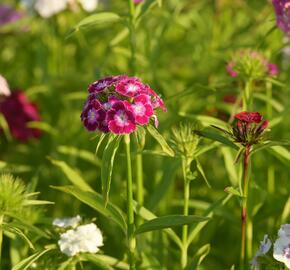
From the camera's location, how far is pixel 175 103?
4.00m

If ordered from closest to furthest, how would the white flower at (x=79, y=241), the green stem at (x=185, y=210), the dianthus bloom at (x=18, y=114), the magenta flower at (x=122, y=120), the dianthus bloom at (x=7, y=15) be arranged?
the magenta flower at (x=122, y=120), the white flower at (x=79, y=241), the green stem at (x=185, y=210), the dianthus bloom at (x=18, y=114), the dianthus bloom at (x=7, y=15)

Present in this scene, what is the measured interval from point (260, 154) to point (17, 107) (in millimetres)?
1493

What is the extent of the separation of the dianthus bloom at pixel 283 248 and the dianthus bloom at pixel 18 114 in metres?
2.35

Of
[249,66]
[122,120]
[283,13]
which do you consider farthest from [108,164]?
[283,13]

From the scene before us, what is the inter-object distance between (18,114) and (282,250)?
2.49m

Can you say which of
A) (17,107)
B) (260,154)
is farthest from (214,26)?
(17,107)

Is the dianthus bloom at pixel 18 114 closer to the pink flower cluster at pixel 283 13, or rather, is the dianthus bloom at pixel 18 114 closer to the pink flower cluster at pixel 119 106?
the pink flower cluster at pixel 283 13

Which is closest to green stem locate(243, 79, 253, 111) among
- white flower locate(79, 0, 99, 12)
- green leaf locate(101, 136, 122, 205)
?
green leaf locate(101, 136, 122, 205)

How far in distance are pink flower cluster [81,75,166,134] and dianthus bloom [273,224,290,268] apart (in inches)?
22.8

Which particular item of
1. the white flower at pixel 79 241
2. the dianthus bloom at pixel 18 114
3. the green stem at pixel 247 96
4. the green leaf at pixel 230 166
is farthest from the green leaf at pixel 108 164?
the dianthus bloom at pixel 18 114

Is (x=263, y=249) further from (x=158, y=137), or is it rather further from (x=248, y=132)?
(x=158, y=137)

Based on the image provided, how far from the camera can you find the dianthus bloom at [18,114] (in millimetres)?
4539

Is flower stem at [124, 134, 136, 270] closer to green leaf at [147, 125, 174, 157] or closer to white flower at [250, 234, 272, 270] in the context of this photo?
green leaf at [147, 125, 174, 157]

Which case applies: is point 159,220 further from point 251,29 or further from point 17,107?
point 251,29
